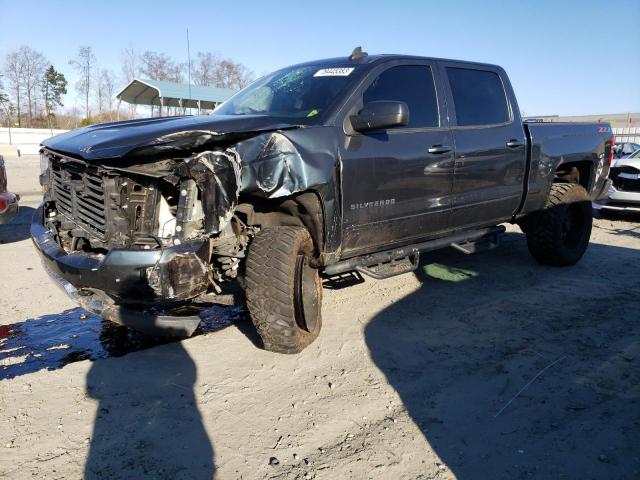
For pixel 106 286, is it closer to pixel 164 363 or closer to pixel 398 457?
pixel 164 363

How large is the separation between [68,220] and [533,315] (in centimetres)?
378

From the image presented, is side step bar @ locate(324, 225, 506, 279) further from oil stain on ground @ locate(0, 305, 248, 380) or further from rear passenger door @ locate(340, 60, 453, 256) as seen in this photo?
oil stain on ground @ locate(0, 305, 248, 380)

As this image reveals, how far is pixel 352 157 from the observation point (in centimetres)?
356

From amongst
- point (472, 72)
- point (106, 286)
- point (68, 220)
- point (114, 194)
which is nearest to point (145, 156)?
point (114, 194)

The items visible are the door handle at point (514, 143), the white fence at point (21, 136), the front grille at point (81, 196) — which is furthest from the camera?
the white fence at point (21, 136)

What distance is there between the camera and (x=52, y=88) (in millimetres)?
54062

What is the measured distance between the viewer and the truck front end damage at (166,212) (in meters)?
2.86

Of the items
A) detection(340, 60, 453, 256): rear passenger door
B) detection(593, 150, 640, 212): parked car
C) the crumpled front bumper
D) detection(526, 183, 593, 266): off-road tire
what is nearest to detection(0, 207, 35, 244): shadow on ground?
the crumpled front bumper

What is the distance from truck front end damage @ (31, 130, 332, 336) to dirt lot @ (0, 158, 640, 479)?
0.53 metres

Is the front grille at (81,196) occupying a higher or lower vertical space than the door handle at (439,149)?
lower

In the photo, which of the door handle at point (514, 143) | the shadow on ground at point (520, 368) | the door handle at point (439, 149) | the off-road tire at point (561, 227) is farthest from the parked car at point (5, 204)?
the off-road tire at point (561, 227)

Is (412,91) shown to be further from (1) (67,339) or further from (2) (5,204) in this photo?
(2) (5,204)

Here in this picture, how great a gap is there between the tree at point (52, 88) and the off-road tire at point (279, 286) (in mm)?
57545

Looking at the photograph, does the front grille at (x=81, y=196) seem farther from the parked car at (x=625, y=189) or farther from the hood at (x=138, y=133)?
the parked car at (x=625, y=189)
